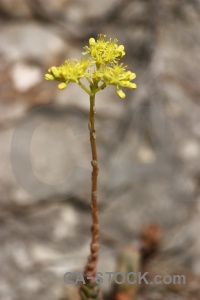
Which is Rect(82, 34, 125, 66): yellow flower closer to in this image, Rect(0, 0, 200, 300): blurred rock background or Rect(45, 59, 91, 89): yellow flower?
Rect(45, 59, 91, 89): yellow flower

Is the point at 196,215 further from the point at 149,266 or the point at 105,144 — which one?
the point at 105,144

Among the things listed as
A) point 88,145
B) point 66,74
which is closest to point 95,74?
point 66,74

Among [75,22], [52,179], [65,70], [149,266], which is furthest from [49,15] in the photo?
[65,70]

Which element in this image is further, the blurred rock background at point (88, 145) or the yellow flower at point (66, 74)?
the blurred rock background at point (88, 145)

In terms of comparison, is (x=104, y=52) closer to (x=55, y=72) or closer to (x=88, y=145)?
(x=55, y=72)

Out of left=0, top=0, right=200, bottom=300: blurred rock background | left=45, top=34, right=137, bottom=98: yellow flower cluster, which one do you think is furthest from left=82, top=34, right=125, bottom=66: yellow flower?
left=0, top=0, right=200, bottom=300: blurred rock background

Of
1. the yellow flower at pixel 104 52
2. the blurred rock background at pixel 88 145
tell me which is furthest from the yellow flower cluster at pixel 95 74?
the blurred rock background at pixel 88 145

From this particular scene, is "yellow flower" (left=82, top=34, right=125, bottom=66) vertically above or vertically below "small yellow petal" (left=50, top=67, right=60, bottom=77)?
above

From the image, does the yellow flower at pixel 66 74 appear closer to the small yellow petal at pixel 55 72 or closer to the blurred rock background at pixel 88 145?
the small yellow petal at pixel 55 72
